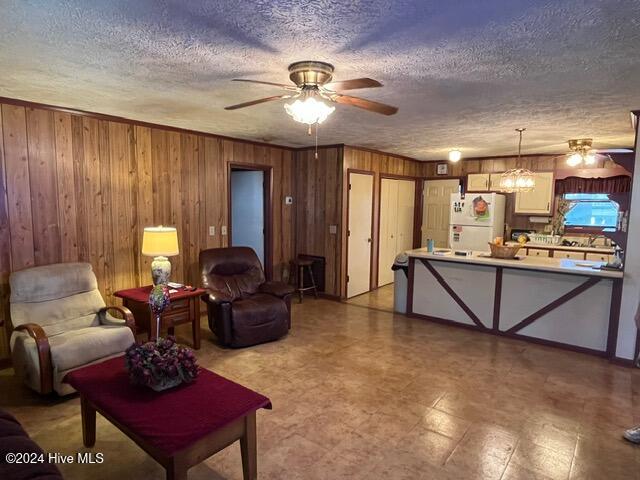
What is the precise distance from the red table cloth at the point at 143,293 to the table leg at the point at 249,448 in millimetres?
1987

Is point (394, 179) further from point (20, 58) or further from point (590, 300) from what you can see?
point (20, 58)

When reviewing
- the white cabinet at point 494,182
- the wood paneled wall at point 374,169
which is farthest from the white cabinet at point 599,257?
the wood paneled wall at point 374,169

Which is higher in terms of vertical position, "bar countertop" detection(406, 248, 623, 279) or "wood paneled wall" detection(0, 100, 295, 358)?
"wood paneled wall" detection(0, 100, 295, 358)

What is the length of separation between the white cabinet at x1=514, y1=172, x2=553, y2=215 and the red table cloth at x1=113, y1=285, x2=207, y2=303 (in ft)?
17.4

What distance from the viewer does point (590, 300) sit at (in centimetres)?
380

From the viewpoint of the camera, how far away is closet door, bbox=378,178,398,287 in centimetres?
645

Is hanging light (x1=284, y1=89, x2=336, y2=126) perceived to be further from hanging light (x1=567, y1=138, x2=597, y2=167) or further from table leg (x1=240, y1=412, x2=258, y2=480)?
hanging light (x1=567, y1=138, x2=597, y2=167)

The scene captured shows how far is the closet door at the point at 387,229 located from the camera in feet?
21.2

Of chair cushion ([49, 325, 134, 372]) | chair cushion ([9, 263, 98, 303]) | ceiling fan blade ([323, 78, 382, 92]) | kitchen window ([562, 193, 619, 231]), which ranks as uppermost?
ceiling fan blade ([323, 78, 382, 92])

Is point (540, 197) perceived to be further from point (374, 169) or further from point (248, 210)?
point (248, 210)

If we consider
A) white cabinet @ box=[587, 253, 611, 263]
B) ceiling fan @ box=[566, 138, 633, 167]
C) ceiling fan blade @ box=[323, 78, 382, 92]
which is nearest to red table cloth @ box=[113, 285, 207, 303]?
ceiling fan blade @ box=[323, 78, 382, 92]

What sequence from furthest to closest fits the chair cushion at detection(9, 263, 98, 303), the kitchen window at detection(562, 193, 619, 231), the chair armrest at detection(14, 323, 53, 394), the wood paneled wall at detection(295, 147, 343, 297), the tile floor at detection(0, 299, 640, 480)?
the kitchen window at detection(562, 193, 619, 231) < the wood paneled wall at detection(295, 147, 343, 297) < the chair cushion at detection(9, 263, 98, 303) < the chair armrest at detection(14, 323, 53, 394) < the tile floor at detection(0, 299, 640, 480)

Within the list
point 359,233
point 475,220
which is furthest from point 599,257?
point 359,233

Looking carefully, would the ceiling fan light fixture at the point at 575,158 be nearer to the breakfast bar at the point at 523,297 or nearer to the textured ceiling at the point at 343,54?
the textured ceiling at the point at 343,54
